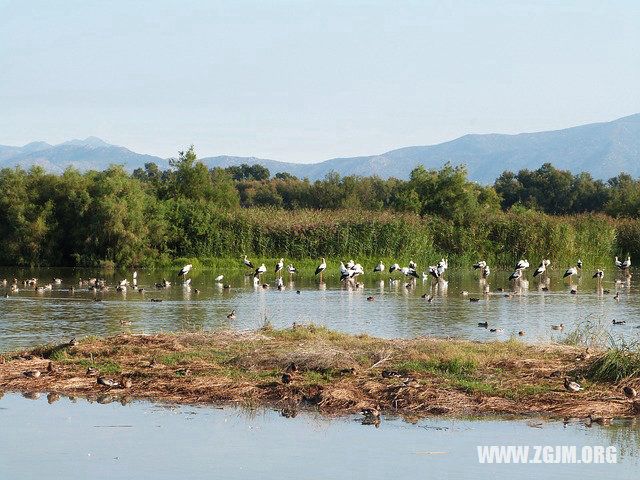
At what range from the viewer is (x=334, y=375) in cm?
1362

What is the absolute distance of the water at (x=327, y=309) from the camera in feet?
68.0

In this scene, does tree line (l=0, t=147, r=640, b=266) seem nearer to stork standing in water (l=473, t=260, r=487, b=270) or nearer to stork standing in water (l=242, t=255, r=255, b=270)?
stork standing in water (l=242, t=255, r=255, b=270)

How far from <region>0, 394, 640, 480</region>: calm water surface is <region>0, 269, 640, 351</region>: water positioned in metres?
6.22

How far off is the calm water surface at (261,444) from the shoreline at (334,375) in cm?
51

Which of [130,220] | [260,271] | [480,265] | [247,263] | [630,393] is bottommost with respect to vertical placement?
[630,393]

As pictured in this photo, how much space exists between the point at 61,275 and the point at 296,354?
27869 millimetres

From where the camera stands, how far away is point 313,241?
149 ft

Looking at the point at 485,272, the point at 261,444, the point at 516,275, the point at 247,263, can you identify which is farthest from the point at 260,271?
the point at 261,444

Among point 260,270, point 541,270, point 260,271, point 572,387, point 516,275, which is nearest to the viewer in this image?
point 572,387

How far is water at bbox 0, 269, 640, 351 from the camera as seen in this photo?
68.0 ft

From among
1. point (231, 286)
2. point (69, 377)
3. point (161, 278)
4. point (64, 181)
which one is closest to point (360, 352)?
point (69, 377)

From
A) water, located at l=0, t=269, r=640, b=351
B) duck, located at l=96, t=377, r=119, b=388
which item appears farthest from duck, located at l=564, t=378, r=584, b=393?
duck, located at l=96, t=377, r=119, b=388

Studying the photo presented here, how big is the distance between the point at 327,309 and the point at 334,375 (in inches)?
478

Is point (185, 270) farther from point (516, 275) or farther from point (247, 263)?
point (516, 275)
